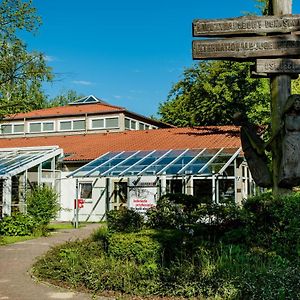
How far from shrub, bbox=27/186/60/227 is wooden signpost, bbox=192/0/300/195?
40.8ft

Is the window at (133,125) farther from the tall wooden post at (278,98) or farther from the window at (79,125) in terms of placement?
the tall wooden post at (278,98)

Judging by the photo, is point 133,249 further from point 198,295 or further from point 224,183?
point 224,183

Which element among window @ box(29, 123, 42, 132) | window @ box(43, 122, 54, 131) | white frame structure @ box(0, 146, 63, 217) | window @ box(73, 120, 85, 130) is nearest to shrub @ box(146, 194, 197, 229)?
white frame structure @ box(0, 146, 63, 217)

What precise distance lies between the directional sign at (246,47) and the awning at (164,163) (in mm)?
11167

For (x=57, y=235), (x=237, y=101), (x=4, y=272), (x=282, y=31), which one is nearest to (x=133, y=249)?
(x=4, y=272)

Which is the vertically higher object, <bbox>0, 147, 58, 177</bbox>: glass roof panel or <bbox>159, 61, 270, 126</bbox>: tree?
<bbox>159, 61, 270, 126</bbox>: tree

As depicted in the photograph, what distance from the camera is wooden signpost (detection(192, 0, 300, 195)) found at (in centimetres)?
905

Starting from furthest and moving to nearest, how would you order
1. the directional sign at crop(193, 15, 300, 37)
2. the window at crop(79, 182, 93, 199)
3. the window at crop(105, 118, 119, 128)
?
the window at crop(105, 118, 119, 128), the window at crop(79, 182, 93, 199), the directional sign at crop(193, 15, 300, 37)

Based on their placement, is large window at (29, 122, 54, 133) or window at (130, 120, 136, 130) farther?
large window at (29, 122, 54, 133)

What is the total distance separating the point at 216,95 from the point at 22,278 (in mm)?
26740

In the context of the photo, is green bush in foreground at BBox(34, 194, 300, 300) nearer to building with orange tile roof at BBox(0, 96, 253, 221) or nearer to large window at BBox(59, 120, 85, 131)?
building with orange tile roof at BBox(0, 96, 253, 221)

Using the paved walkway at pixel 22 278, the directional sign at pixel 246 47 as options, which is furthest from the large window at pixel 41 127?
the directional sign at pixel 246 47

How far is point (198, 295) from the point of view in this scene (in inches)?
285

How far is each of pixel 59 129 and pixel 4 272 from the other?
2686 cm
